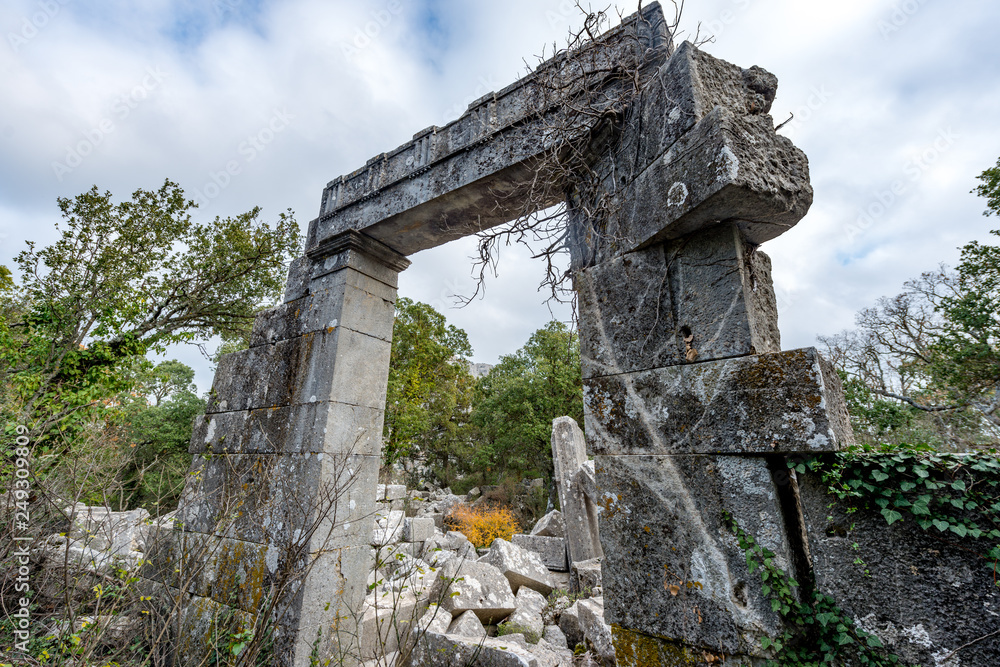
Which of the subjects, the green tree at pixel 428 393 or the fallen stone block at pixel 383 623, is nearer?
the fallen stone block at pixel 383 623

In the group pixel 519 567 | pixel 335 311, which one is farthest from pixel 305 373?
pixel 519 567

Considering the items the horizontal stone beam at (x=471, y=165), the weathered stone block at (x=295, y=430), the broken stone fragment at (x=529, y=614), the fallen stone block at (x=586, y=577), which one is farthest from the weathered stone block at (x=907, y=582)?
the fallen stone block at (x=586, y=577)

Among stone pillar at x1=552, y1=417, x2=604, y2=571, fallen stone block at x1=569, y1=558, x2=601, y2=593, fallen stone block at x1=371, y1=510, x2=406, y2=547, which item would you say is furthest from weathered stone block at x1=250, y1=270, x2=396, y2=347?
stone pillar at x1=552, y1=417, x2=604, y2=571

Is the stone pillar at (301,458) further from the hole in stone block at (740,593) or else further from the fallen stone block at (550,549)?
the fallen stone block at (550,549)

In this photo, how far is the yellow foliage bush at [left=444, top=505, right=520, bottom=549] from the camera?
32.1 ft

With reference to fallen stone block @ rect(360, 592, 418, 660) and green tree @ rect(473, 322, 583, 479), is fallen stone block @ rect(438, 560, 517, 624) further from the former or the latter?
green tree @ rect(473, 322, 583, 479)

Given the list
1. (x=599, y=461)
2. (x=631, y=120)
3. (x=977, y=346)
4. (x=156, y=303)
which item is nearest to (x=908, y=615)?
(x=599, y=461)

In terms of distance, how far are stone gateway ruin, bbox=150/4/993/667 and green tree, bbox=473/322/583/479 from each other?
1144cm

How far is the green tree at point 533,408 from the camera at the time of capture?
48.4 ft

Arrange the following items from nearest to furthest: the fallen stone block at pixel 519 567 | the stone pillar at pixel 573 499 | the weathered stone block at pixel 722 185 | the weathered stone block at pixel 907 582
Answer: the weathered stone block at pixel 907 582, the weathered stone block at pixel 722 185, the fallen stone block at pixel 519 567, the stone pillar at pixel 573 499

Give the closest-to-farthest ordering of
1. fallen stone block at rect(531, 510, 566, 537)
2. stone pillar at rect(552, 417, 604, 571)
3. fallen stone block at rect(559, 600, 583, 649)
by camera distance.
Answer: fallen stone block at rect(559, 600, 583, 649), stone pillar at rect(552, 417, 604, 571), fallen stone block at rect(531, 510, 566, 537)

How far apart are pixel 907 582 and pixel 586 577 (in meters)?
4.43

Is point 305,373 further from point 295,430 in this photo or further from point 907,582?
point 907,582

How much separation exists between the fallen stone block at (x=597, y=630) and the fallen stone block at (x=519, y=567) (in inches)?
50.2
